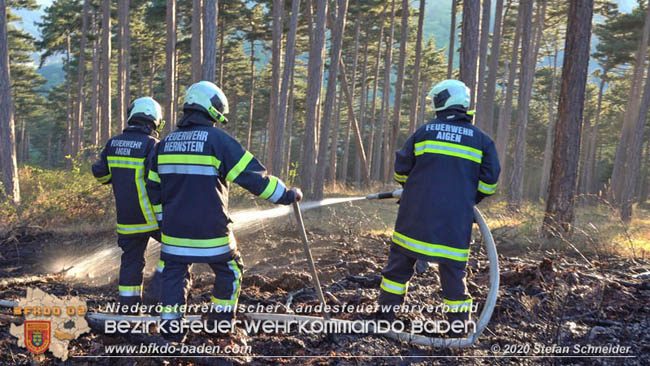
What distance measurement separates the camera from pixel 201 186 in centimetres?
346

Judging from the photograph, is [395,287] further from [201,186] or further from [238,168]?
[201,186]

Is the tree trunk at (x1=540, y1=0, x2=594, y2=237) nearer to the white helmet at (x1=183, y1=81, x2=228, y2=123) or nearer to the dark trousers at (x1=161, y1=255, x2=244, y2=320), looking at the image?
the dark trousers at (x1=161, y1=255, x2=244, y2=320)

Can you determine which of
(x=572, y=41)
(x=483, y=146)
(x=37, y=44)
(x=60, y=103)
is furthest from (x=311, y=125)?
(x=60, y=103)

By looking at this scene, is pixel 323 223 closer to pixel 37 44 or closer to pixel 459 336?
pixel 459 336

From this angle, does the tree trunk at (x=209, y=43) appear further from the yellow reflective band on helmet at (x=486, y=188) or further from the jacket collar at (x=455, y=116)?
the yellow reflective band on helmet at (x=486, y=188)

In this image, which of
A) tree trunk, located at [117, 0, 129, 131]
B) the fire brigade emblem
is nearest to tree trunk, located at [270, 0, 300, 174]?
tree trunk, located at [117, 0, 129, 131]

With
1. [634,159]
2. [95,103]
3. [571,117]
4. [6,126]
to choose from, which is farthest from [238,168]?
[95,103]

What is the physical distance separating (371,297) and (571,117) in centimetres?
577

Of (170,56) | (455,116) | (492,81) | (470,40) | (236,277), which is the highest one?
(170,56)

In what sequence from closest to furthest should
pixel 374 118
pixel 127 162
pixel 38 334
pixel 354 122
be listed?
pixel 38 334
pixel 127 162
pixel 354 122
pixel 374 118

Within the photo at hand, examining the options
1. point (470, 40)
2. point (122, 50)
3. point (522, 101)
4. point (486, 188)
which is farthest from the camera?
point (122, 50)

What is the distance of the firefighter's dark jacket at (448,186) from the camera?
3.71 meters

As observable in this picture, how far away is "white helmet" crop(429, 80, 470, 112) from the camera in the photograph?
152 inches

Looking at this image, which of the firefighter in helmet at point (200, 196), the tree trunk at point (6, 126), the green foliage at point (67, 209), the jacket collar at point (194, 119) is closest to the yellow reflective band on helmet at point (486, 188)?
the firefighter in helmet at point (200, 196)
